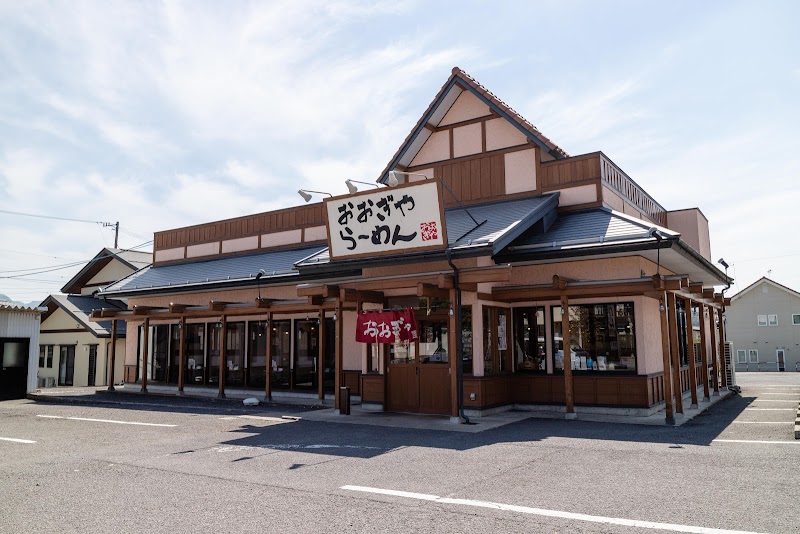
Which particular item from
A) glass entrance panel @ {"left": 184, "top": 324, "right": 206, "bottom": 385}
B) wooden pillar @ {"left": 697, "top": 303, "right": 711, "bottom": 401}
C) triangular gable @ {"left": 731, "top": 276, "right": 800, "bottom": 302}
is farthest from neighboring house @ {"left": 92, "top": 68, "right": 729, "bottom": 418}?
triangular gable @ {"left": 731, "top": 276, "right": 800, "bottom": 302}

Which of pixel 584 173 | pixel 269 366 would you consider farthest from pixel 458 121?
pixel 269 366

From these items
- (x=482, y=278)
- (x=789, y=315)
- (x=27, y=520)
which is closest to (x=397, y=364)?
(x=482, y=278)

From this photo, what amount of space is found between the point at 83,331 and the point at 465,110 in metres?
20.7

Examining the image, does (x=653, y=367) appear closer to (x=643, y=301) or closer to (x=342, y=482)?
(x=643, y=301)

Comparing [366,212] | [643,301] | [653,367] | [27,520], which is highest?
[366,212]

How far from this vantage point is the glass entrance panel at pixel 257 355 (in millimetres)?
18125

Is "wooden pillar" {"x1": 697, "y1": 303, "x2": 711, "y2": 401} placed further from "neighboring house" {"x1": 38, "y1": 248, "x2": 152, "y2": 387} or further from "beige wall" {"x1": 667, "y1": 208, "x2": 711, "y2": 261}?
"neighboring house" {"x1": 38, "y1": 248, "x2": 152, "y2": 387}

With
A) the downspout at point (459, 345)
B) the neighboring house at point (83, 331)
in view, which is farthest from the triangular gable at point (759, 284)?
the neighboring house at point (83, 331)

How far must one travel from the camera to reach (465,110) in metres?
15.6

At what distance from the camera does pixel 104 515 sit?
5836mm

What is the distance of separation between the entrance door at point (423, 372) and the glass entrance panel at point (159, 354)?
10.4 metres

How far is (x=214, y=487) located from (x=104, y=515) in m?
1.30

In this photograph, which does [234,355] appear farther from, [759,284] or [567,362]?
[759,284]

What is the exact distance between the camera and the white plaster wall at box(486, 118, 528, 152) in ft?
48.5
